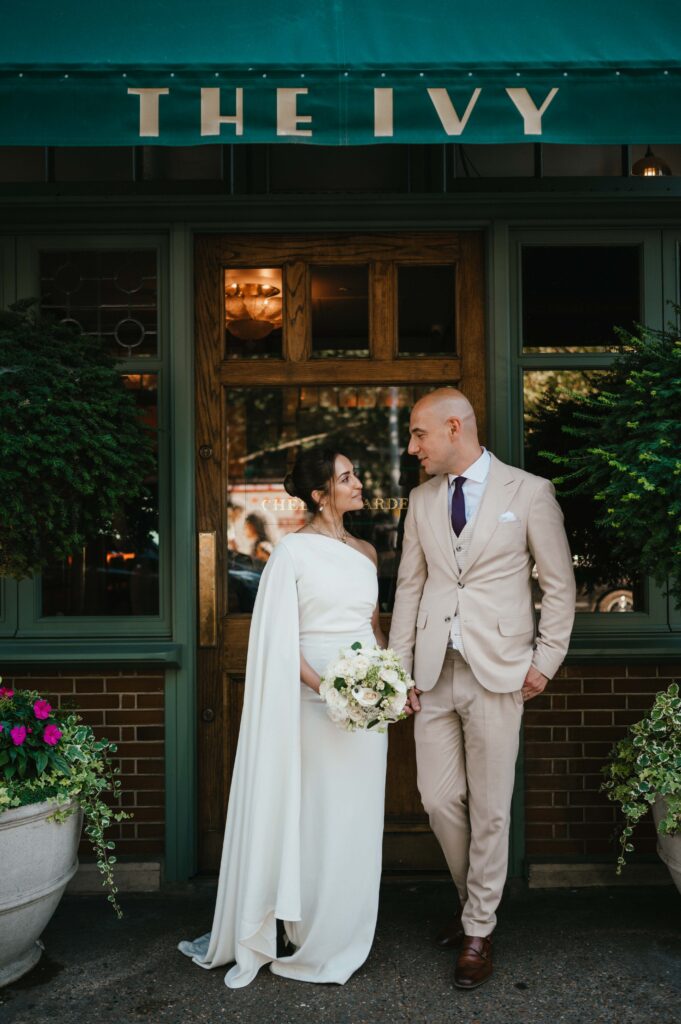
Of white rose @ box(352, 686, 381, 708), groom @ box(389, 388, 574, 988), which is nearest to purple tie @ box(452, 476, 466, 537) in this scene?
groom @ box(389, 388, 574, 988)

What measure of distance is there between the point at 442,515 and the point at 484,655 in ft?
1.92

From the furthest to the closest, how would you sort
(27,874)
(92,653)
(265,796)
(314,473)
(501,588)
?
1. (92,653)
2. (314,473)
3. (501,588)
4. (265,796)
5. (27,874)

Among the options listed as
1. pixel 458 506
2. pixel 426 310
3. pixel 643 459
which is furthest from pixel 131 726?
pixel 643 459

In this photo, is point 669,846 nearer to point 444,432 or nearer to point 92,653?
point 444,432

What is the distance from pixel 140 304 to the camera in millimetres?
4633

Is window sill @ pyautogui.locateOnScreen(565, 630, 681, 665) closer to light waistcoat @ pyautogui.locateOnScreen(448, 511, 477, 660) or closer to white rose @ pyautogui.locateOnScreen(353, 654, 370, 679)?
light waistcoat @ pyautogui.locateOnScreen(448, 511, 477, 660)

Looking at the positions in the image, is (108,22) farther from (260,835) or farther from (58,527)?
(260,835)

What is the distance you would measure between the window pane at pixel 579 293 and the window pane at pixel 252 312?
126 cm

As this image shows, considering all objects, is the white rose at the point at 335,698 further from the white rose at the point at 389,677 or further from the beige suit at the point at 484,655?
the beige suit at the point at 484,655

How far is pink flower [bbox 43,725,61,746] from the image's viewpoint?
11.6ft

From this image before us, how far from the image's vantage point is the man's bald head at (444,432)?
147 inches

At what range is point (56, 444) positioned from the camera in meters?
3.47

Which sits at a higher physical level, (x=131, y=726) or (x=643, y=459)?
(x=643, y=459)

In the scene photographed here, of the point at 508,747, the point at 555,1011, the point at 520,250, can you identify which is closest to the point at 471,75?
the point at 520,250
